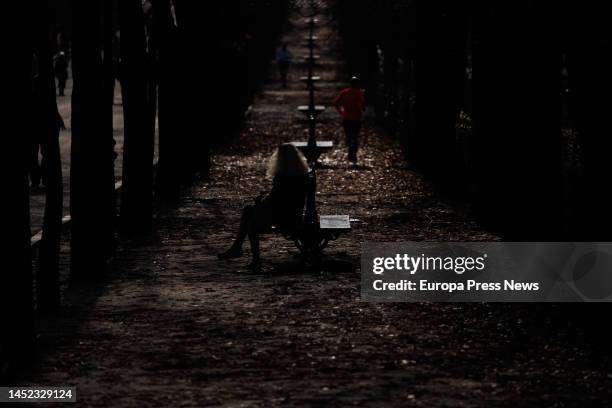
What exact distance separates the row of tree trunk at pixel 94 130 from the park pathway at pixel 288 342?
15.9 inches

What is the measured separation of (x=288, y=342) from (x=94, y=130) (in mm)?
5781

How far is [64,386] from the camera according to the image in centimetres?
1198

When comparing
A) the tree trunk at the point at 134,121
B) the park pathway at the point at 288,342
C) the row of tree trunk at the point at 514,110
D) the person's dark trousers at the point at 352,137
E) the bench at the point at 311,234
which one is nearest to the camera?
the park pathway at the point at 288,342

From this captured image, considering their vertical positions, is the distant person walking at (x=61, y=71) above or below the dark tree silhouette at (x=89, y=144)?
below

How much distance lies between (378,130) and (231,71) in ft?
16.9

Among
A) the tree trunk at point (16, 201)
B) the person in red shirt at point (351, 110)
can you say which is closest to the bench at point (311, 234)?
the tree trunk at point (16, 201)

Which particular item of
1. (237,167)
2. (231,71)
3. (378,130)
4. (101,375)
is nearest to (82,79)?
(101,375)

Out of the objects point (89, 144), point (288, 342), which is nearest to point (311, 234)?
point (89, 144)

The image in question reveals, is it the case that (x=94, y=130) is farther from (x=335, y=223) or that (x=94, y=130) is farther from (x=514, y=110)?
(x=514, y=110)

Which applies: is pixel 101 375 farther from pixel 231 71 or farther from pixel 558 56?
pixel 231 71

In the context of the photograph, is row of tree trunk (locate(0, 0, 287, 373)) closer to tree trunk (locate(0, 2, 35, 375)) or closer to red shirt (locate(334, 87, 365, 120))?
tree trunk (locate(0, 2, 35, 375))

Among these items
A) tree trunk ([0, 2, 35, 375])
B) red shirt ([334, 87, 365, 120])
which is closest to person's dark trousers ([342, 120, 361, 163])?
red shirt ([334, 87, 365, 120])

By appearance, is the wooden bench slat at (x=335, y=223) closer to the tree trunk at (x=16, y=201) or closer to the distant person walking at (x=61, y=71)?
the tree trunk at (x=16, y=201)

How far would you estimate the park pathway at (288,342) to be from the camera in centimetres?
1153
